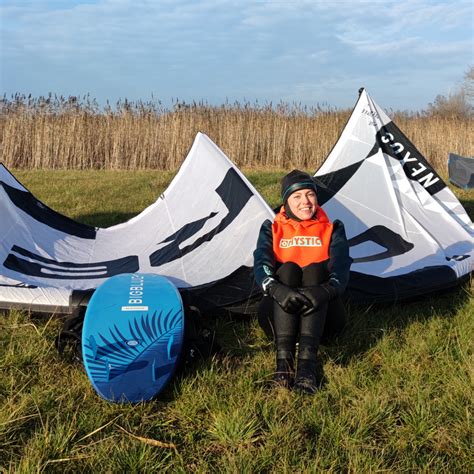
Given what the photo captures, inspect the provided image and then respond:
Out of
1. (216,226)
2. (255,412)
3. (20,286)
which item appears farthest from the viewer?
(216,226)

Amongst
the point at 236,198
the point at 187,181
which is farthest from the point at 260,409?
the point at 187,181

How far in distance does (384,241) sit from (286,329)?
1959mm

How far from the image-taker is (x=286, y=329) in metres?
2.50

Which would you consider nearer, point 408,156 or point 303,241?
point 303,241

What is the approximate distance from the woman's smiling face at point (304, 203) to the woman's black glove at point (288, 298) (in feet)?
1.39

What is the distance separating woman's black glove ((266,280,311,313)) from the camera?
235cm

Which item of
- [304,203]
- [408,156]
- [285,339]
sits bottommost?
[285,339]

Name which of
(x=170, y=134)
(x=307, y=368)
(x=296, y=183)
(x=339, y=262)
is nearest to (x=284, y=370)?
(x=307, y=368)

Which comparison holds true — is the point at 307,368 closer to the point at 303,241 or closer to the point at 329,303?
the point at 329,303

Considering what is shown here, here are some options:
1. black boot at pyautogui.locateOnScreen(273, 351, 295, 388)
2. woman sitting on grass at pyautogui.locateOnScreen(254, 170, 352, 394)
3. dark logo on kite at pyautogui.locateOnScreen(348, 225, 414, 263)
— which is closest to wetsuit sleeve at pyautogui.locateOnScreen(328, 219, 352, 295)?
woman sitting on grass at pyautogui.locateOnScreen(254, 170, 352, 394)

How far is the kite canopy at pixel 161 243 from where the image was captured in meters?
3.16

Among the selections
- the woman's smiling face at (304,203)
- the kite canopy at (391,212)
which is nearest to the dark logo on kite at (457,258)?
the kite canopy at (391,212)

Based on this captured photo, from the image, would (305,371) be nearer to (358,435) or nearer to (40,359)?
(358,435)

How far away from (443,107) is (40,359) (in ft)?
107
